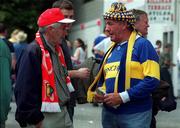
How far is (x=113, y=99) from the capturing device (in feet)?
19.3

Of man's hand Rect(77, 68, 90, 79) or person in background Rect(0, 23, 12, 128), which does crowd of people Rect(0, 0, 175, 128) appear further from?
person in background Rect(0, 23, 12, 128)

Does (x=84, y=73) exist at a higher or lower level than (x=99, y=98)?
higher

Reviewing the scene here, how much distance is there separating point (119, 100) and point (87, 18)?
2984cm

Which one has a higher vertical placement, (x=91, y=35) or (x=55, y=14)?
(x=55, y=14)

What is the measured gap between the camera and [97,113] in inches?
596

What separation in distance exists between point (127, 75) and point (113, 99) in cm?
24

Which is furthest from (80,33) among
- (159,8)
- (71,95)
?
(71,95)

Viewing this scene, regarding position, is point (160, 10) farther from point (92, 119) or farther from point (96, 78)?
point (96, 78)

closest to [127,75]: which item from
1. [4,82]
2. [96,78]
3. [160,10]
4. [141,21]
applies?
[96,78]

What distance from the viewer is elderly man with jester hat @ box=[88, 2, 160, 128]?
19.3ft

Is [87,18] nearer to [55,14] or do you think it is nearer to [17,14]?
[17,14]

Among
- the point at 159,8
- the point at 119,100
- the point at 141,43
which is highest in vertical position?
the point at 141,43

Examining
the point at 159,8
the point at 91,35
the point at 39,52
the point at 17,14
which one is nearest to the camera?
the point at 39,52

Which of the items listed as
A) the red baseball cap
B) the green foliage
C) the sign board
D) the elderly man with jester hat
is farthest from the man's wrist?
the green foliage
